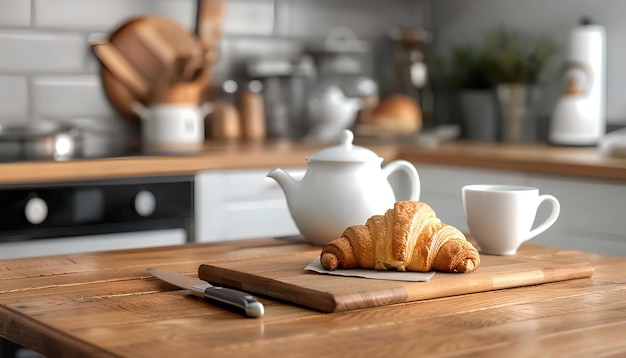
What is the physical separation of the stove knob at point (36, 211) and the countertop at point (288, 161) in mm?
57

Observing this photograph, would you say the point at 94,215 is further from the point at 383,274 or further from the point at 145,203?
the point at 383,274

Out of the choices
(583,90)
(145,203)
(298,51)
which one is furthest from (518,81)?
(145,203)

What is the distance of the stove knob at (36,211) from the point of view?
2.54 meters

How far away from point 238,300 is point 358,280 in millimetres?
177

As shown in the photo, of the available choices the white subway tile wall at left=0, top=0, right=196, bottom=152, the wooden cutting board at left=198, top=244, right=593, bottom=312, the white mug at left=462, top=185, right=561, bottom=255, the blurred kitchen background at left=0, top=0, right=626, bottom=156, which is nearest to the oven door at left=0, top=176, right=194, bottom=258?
the blurred kitchen background at left=0, top=0, right=626, bottom=156

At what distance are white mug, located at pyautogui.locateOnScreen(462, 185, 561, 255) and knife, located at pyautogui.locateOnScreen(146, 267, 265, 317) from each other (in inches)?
17.0

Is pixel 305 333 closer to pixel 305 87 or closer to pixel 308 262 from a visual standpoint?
pixel 308 262

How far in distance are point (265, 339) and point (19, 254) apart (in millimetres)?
1716

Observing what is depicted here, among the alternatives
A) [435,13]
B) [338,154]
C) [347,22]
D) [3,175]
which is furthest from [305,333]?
[435,13]

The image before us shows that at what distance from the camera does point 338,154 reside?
1523 millimetres

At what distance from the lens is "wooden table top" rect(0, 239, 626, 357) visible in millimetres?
925

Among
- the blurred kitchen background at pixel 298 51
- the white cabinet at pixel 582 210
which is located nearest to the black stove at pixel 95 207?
the blurred kitchen background at pixel 298 51

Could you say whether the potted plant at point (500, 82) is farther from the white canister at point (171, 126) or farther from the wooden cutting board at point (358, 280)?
the wooden cutting board at point (358, 280)

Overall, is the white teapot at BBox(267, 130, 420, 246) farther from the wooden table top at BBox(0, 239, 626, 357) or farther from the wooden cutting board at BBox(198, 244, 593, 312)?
the wooden table top at BBox(0, 239, 626, 357)
